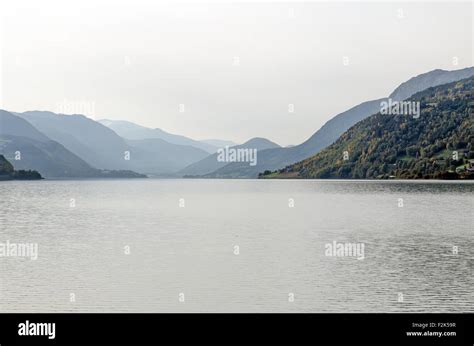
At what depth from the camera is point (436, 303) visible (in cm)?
3484

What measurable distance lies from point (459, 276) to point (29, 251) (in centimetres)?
3915

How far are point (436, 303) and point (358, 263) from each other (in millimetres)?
14564

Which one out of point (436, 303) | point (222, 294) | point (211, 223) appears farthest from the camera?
point (211, 223)

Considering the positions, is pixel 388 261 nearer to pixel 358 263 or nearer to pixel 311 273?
pixel 358 263

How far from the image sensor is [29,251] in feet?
185

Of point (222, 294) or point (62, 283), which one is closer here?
point (222, 294)

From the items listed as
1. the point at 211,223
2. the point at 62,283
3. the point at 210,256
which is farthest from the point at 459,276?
the point at 211,223

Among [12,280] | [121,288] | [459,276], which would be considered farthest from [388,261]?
[12,280]

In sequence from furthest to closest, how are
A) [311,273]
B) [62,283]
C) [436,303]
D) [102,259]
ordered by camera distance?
[102,259], [311,273], [62,283], [436,303]

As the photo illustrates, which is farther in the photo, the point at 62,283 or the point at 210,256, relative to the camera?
the point at 210,256
